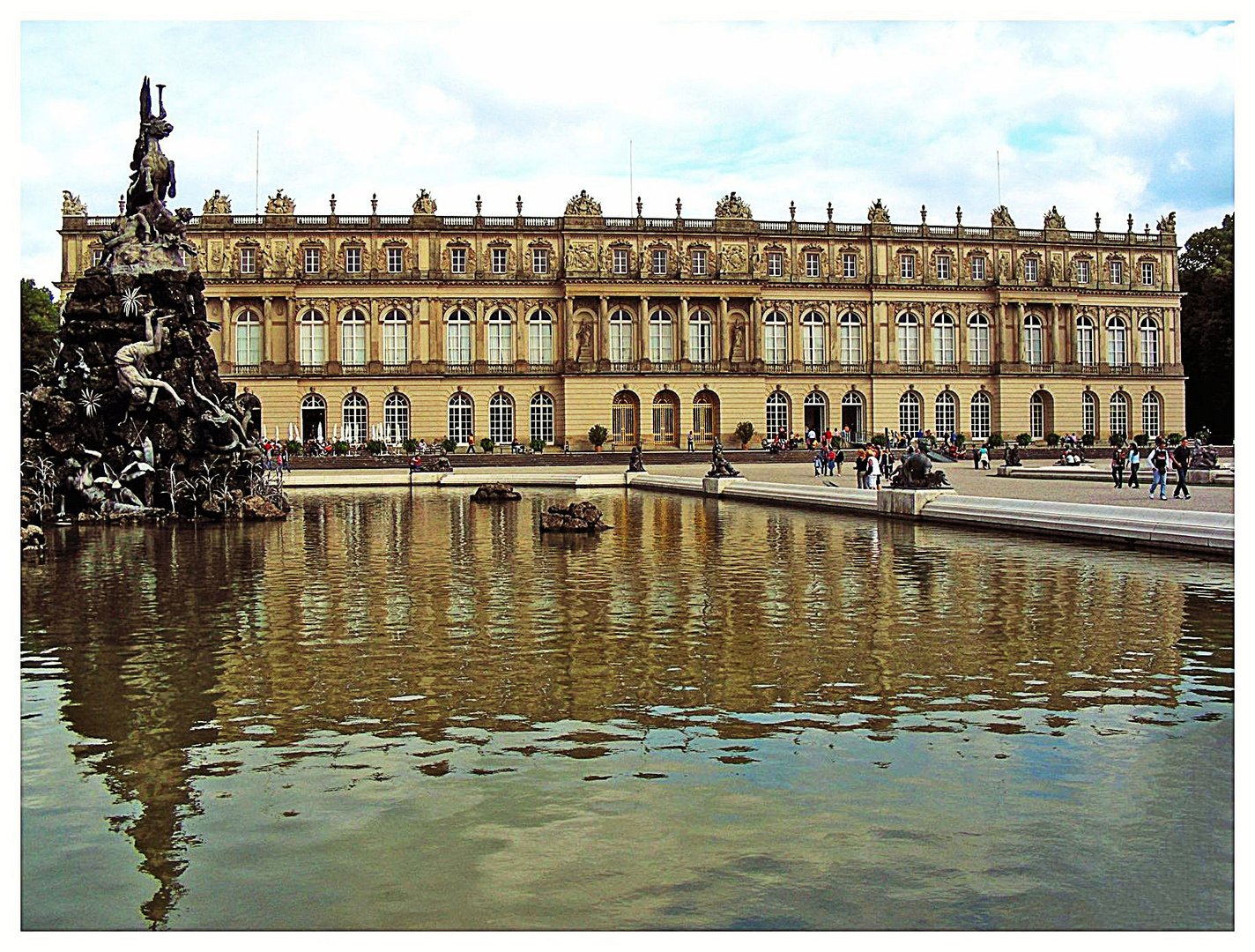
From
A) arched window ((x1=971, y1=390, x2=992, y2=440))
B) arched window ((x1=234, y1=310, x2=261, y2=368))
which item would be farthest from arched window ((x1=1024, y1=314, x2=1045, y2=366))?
arched window ((x1=234, y1=310, x2=261, y2=368))

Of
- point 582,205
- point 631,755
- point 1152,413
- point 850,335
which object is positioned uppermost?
point 582,205

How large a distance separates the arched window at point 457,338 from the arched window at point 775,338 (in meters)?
18.5

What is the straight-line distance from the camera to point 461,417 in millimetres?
70500

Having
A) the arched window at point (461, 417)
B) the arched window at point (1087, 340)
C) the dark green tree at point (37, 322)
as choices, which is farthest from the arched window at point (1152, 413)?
the dark green tree at point (37, 322)

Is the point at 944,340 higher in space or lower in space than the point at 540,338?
lower

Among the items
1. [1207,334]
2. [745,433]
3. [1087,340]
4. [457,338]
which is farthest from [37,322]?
[1207,334]

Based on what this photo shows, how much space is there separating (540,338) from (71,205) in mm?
28507

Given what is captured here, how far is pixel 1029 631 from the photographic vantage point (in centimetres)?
1009

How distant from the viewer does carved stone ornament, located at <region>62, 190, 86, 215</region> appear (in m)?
67.0

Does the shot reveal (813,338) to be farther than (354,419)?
Yes

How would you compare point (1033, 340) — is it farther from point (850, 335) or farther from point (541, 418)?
point (541, 418)

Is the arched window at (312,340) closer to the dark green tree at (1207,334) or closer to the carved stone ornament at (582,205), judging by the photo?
the carved stone ornament at (582,205)
